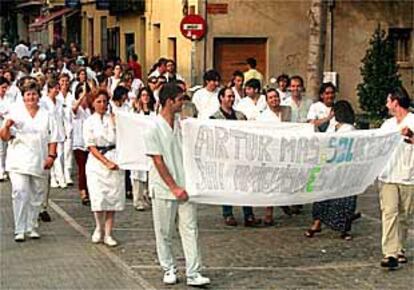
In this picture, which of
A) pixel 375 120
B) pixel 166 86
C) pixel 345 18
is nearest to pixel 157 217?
pixel 166 86

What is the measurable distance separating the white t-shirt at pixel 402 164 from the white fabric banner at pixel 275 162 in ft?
0.27

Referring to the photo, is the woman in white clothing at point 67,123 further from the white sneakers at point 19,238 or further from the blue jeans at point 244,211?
the white sneakers at point 19,238

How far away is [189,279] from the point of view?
1024cm

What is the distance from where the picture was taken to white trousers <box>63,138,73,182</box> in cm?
1841

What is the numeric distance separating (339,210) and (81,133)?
5.30 m

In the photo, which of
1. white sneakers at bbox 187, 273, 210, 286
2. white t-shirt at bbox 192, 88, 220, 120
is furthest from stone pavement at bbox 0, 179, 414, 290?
white t-shirt at bbox 192, 88, 220, 120

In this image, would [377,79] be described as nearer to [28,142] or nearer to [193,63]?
[193,63]

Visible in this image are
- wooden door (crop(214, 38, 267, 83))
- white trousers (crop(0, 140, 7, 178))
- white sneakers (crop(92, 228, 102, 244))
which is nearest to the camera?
white sneakers (crop(92, 228, 102, 244))

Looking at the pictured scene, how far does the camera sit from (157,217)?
407 inches

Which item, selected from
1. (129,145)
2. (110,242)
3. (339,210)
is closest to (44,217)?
(110,242)

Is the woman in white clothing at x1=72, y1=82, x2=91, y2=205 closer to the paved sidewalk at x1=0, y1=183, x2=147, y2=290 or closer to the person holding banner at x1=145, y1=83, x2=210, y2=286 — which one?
the paved sidewalk at x1=0, y1=183, x2=147, y2=290

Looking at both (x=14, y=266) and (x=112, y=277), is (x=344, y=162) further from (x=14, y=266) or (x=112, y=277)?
(x=14, y=266)

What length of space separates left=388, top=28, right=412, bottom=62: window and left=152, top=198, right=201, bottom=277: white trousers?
23988 millimetres

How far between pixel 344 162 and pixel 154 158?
2.28m
